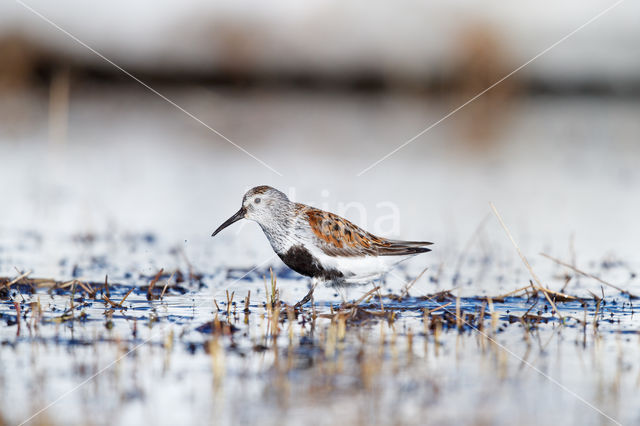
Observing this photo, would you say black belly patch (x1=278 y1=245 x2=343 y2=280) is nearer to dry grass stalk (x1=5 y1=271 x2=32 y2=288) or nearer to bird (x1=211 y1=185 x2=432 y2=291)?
bird (x1=211 y1=185 x2=432 y2=291)

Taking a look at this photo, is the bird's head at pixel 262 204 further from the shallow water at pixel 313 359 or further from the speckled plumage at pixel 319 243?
the shallow water at pixel 313 359

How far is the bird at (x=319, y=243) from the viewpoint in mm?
7012

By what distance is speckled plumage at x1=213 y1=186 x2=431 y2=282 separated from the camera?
7.01 metres

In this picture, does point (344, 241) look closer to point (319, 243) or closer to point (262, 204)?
point (319, 243)

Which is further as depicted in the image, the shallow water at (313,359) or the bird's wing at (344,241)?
the bird's wing at (344,241)

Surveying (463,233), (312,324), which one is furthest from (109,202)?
(312,324)

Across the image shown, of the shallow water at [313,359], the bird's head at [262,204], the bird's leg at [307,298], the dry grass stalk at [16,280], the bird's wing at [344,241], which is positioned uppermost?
the bird's head at [262,204]

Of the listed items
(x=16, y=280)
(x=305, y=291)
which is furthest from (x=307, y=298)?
Result: (x=16, y=280)

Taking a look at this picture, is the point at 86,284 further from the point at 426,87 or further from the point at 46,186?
the point at 426,87

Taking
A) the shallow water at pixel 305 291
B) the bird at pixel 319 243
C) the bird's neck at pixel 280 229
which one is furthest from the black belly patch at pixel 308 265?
the shallow water at pixel 305 291

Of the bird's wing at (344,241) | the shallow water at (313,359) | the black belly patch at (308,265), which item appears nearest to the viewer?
the shallow water at (313,359)

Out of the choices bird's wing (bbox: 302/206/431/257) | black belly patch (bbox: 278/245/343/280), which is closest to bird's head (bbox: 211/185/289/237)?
bird's wing (bbox: 302/206/431/257)

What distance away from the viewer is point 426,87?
45.1 m

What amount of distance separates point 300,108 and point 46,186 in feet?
70.4
